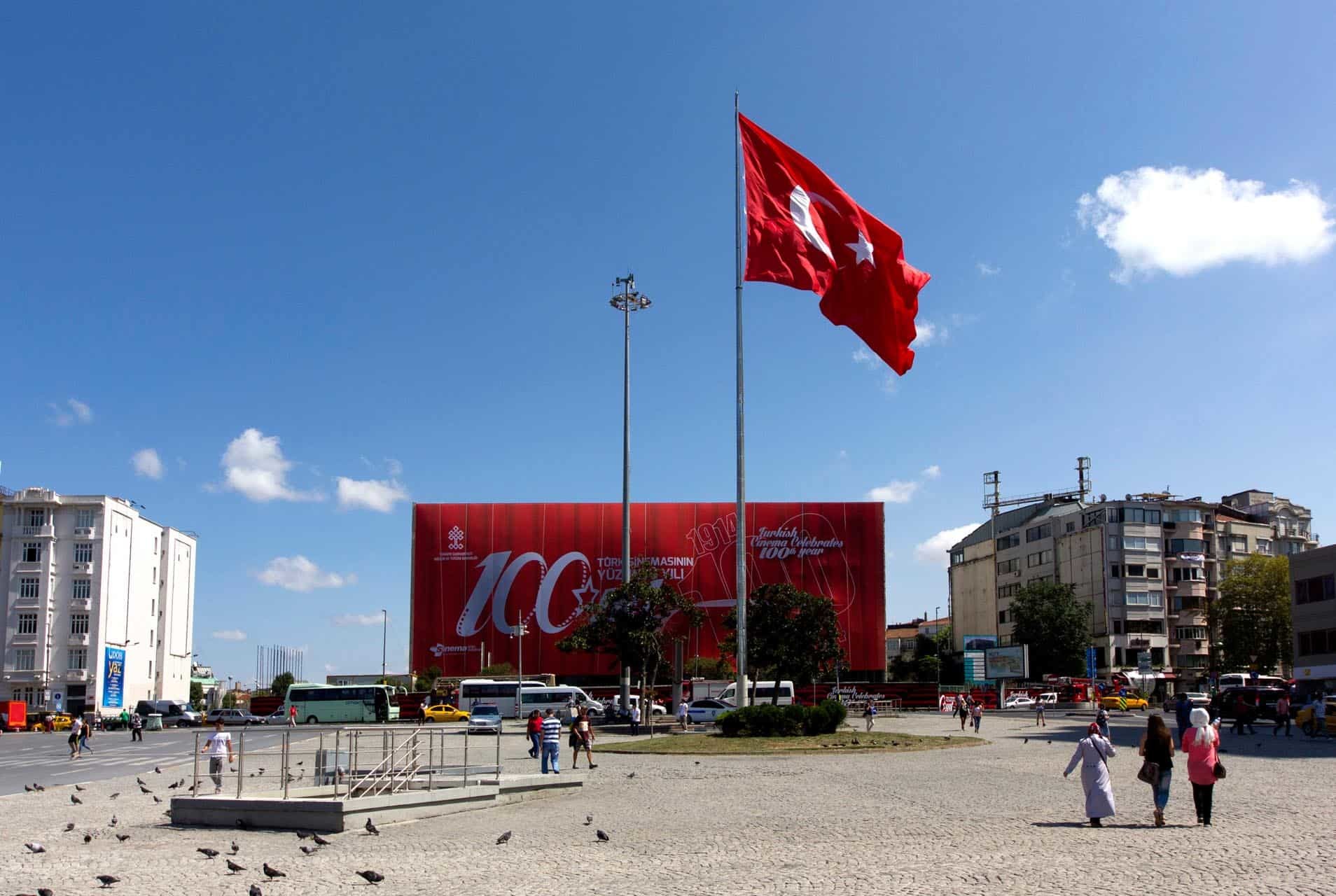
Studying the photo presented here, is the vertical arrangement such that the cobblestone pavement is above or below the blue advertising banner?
above

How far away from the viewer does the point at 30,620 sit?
85125 mm

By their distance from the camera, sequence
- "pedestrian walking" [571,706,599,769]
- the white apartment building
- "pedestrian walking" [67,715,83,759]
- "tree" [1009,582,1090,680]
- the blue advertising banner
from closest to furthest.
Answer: "pedestrian walking" [571,706,599,769] < "pedestrian walking" [67,715,83,759] < the white apartment building < the blue advertising banner < "tree" [1009,582,1090,680]

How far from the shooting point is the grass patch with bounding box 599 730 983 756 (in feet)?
98.5

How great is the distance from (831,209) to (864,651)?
225ft

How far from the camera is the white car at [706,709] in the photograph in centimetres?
5341

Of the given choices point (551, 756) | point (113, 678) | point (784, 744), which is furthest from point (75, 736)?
point (113, 678)

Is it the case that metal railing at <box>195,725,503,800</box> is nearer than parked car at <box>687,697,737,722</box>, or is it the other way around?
metal railing at <box>195,725,503,800</box>

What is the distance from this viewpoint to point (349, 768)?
58.0 ft

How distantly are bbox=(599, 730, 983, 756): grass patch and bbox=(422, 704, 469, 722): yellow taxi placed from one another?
30.5m

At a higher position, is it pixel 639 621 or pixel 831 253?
pixel 831 253

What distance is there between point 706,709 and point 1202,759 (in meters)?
41.0

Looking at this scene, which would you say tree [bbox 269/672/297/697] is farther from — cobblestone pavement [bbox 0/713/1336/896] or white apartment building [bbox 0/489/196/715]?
cobblestone pavement [bbox 0/713/1336/896]

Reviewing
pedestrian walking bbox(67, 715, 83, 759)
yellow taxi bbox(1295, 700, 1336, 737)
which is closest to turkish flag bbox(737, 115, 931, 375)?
yellow taxi bbox(1295, 700, 1336, 737)

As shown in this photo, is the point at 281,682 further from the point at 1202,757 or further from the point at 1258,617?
the point at 1202,757
